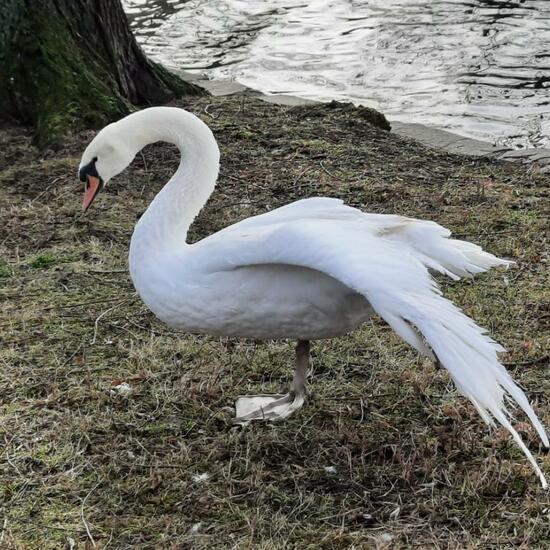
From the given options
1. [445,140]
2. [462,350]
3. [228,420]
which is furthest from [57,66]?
[462,350]

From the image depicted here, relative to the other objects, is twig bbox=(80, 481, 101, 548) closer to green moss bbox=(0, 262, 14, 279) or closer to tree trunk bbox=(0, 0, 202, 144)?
green moss bbox=(0, 262, 14, 279)

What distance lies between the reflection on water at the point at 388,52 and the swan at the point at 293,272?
4.81m

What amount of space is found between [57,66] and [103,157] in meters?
3.83

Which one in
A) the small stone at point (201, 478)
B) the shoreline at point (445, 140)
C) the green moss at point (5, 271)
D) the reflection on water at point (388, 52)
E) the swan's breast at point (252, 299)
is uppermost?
the swan's breast at point (252, 299)

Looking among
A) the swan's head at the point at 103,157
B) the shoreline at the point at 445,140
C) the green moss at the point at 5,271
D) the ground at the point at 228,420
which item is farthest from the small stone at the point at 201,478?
the shoreline at the point at 445,140

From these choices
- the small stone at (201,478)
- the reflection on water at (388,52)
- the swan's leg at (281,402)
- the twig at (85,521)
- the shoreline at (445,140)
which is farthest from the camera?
the reflection on water at (388,52)

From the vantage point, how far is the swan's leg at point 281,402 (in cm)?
366

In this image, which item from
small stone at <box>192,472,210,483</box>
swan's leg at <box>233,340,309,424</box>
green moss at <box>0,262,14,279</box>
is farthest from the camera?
green moss at <box>0,262,14,279</box>

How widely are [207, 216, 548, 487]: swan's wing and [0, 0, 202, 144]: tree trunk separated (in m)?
4.02

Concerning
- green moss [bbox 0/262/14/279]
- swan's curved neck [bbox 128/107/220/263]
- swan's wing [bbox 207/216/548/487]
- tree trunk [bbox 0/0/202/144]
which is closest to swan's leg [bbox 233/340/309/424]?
swan's wing [bbox 207/216/548/487]

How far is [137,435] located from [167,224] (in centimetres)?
84

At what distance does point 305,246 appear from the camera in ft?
10.0

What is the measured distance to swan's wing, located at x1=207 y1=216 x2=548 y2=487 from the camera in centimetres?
269

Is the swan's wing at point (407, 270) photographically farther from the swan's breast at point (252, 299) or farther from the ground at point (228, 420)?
the ground at point (228, 420)
